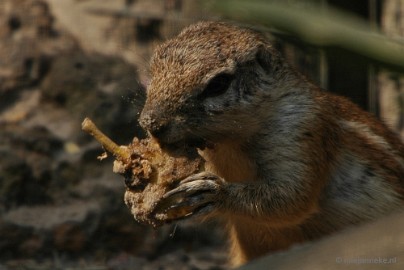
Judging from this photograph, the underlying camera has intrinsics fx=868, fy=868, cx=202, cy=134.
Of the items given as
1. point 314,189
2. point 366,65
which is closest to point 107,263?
point 314,189

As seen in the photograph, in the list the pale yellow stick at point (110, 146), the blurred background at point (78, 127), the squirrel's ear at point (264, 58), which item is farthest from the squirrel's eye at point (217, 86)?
the blurred background at point (78, 127)

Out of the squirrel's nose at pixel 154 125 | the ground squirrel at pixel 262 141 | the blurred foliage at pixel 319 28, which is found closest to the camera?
the blurred foliage at pixel 319 28

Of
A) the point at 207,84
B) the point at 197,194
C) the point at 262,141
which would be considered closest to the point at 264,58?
the point at 262,141

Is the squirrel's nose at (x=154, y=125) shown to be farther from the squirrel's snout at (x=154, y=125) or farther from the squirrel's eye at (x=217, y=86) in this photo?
the squirrel's eye at (x=217, y=86)

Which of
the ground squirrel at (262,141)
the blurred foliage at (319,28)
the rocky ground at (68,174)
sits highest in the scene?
the blurred foliage at (319,28)

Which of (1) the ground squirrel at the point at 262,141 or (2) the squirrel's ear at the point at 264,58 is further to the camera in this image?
(2) the squirrel's ear at the point at 264,58

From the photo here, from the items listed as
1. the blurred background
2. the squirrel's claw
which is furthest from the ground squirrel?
the blurred background

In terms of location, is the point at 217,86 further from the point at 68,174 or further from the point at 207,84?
the point at 68,174
